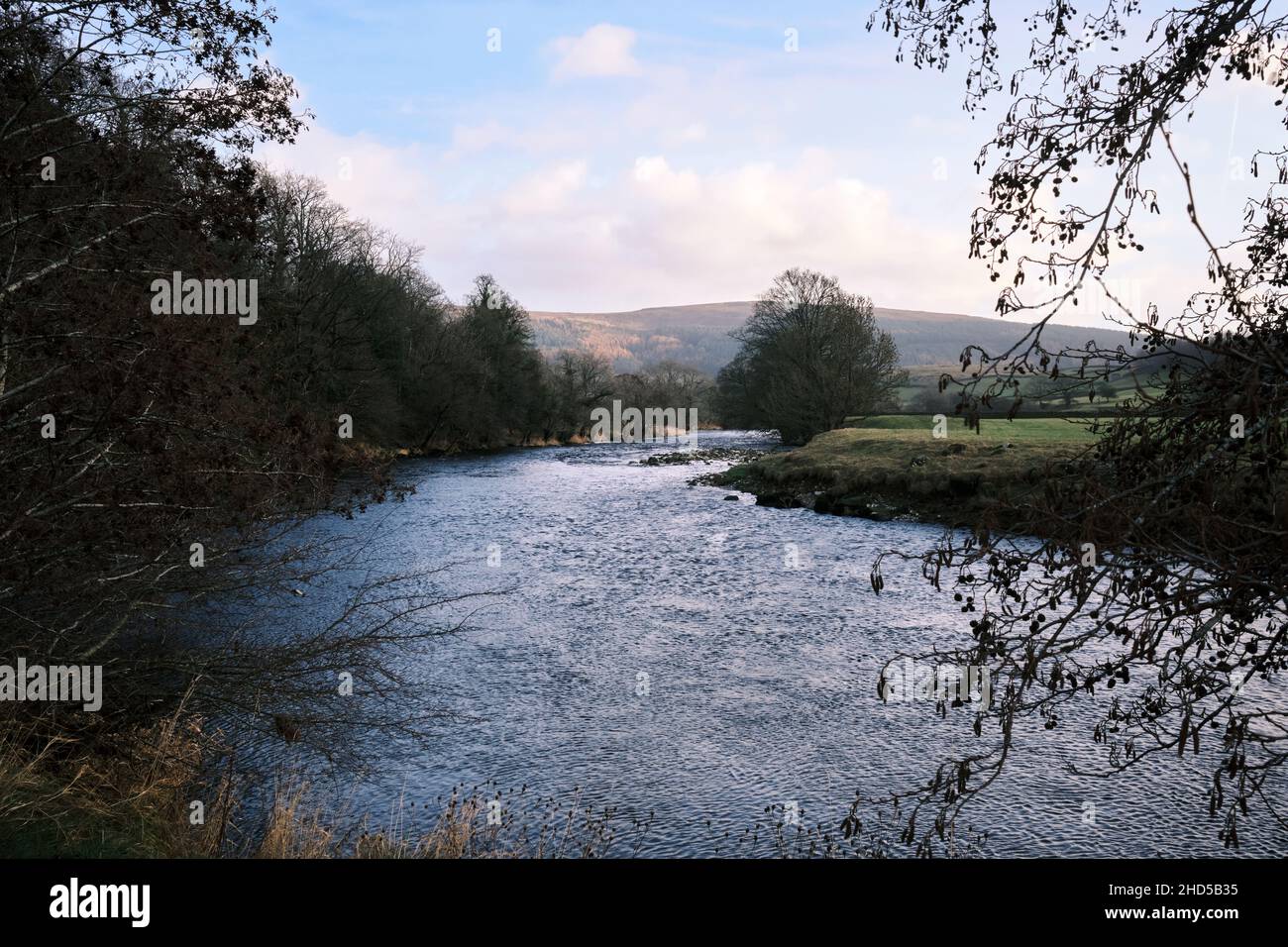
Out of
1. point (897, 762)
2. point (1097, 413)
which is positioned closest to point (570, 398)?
point (897, 762)

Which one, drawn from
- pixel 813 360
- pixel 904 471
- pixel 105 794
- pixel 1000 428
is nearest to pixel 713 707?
pixel 105 794

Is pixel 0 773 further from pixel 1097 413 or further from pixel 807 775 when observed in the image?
pixel 1097 413

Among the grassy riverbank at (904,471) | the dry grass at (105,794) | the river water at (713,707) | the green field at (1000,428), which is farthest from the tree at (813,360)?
the dry grass at (105,794)

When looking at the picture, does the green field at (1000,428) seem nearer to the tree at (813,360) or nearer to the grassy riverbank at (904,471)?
the grassy riverbank at (904,471)

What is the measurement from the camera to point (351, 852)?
8578 millimetres

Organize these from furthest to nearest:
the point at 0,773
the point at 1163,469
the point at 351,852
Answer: the point at 351,852
the point at 0,773
the point at 1163,469

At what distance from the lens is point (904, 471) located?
33.0m

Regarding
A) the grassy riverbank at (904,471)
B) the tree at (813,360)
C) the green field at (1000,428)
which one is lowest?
the grassy riverbank at (904,471)

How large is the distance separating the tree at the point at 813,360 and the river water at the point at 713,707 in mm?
30298

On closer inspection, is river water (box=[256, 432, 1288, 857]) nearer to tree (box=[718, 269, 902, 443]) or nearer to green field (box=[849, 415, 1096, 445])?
green field (box=[849, 415, 1096, 445])

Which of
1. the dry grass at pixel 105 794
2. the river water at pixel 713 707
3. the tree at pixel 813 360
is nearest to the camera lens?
the dry grass at pixel 105 794

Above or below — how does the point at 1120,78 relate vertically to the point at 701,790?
above

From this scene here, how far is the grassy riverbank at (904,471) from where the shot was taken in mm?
29906
